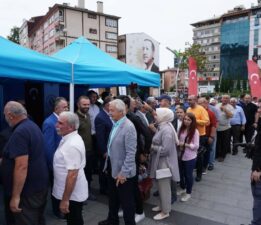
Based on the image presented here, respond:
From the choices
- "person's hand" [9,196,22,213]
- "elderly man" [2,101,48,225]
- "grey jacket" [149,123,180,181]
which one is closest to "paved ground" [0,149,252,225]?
"grey jacket" [149,123,180,181]

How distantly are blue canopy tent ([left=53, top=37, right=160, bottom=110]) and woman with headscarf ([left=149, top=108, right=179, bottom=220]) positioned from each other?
57.4 inches

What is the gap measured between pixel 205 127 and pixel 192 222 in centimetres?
280

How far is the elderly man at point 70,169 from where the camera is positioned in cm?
270

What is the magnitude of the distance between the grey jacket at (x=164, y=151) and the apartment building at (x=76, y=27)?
4215cm

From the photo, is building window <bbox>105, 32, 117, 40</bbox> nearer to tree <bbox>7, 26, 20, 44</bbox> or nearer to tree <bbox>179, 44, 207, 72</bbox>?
tree <bbox>179, 44, 207, 72</bbox>

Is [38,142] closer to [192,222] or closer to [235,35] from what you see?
[192,222]

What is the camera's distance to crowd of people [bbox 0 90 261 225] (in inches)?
106

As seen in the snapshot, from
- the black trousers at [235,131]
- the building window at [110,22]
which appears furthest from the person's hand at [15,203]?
the building window at [110,22]

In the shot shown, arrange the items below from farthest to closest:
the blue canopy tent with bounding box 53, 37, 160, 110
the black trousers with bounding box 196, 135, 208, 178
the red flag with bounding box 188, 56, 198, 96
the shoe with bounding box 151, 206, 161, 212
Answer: the red flag with bounding box 188, 56, 198, 96, the black trousers with bounding box 196, 135, 208, 178, the blue canopy tent with bounding box 53, 37, 160, 110, the shoe with bounding box 151, 206, 161, 212

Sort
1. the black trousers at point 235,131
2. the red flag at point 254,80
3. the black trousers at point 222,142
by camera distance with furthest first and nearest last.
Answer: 1. the black trousers at point 235,131
2. the red flag at point 254,80
3. the black trousers at point 222,142

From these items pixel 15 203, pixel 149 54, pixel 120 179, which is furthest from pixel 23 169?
pixel 149 54

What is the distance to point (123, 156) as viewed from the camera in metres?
3.39

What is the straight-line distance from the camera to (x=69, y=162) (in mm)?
2688

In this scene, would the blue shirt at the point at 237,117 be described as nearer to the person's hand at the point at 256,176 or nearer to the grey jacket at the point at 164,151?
the grey jacket at the point at 164,151
